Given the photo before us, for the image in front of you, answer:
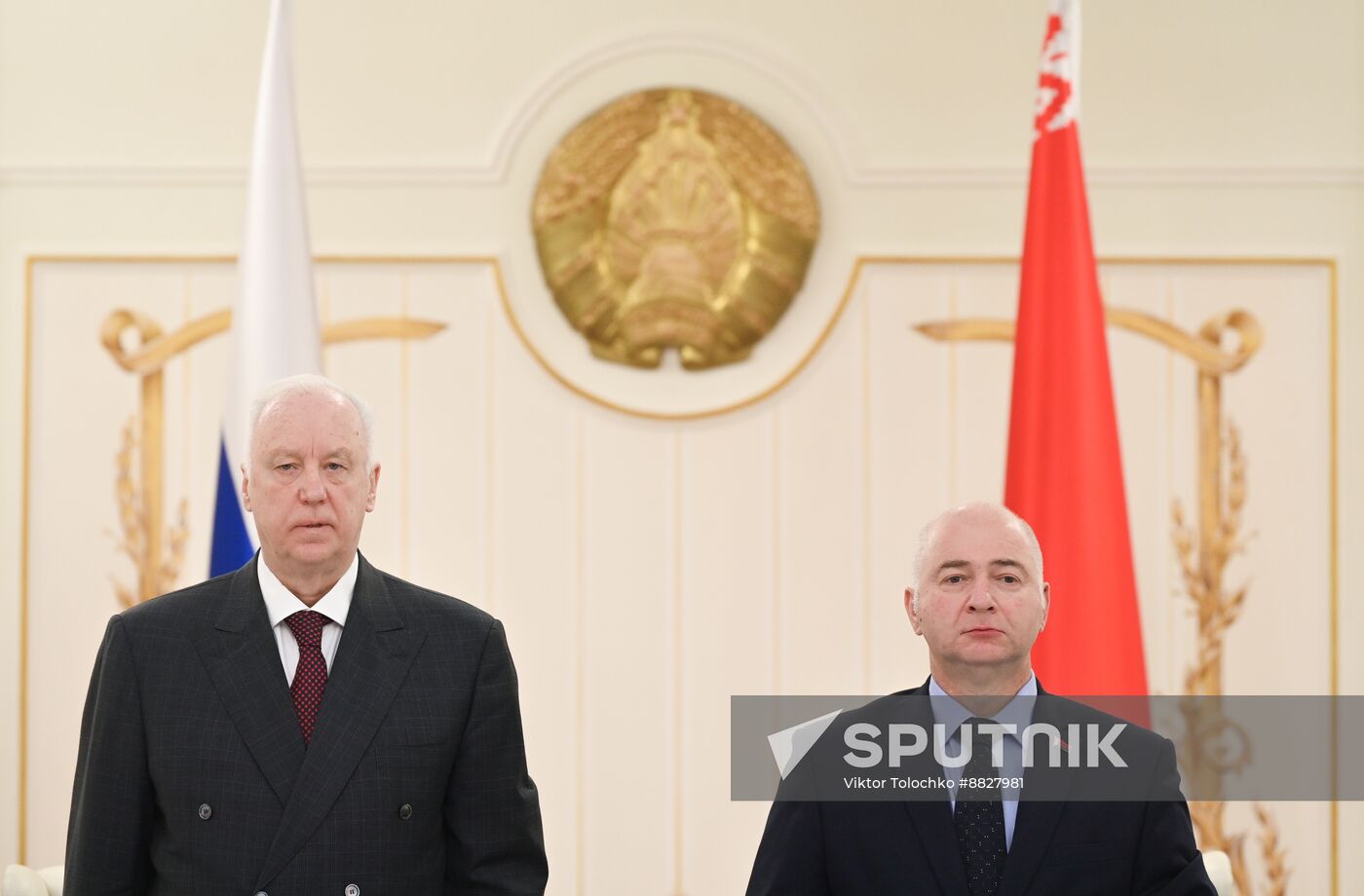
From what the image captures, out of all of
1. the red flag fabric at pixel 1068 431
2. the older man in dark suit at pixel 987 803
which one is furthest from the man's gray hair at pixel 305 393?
the red flag fabric at pixel 1068 431

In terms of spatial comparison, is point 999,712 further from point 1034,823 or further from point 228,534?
point 228,534

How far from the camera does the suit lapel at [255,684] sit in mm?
1662

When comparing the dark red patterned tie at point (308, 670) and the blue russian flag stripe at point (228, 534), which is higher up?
the blue russian flag stripe at point (228, 534)

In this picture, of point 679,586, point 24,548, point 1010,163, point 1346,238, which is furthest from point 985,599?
point 24,548

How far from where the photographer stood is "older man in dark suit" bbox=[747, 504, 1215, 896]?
5.50 feet

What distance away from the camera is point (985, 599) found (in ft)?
5.78

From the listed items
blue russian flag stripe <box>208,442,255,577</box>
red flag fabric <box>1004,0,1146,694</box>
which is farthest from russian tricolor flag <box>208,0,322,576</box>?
red flag fabric <box>1004,0,1146,694</box>

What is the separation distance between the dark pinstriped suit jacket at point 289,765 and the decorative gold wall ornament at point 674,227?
1.72 metres

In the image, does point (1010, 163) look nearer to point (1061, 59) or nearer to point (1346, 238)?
point (1061, 59)

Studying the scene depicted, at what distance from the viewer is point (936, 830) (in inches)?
66.7

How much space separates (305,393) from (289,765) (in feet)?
1.55

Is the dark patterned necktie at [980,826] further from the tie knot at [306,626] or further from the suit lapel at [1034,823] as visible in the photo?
the tie knot at [306,626]

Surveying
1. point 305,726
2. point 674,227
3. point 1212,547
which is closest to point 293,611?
point 305,726

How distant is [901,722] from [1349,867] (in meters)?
2.24
